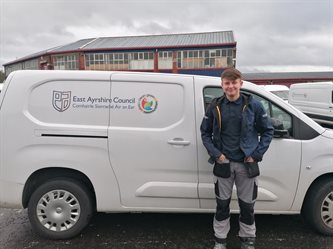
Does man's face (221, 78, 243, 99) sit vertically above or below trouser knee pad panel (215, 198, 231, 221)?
above

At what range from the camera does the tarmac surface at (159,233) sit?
3098 mm

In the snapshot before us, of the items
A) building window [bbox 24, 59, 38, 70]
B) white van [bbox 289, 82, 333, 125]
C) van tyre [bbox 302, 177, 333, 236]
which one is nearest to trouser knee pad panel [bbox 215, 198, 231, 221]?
van tyre [bbox 302, 177, 333, 236]

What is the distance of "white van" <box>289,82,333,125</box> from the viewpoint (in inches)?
357

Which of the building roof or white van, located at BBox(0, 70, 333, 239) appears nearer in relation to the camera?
white van, located at BBox(0, 70, 333, 239)

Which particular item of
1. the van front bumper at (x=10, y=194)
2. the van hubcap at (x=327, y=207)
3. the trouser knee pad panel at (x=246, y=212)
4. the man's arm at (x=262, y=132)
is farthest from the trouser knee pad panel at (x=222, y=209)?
the van front bumper at (x=10, y=194)

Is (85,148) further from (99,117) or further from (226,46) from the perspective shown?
(226,46)

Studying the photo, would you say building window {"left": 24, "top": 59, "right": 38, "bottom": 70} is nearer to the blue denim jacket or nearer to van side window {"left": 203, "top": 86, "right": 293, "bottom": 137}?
van side window {"left": 203, "top": 86, "right": 293, "bottom": 137}

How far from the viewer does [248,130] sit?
2680 millimetres

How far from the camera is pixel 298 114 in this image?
312cm

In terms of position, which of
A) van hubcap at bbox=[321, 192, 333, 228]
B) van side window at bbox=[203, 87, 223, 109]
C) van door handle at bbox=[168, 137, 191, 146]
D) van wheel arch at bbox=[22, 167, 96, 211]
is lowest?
van hubcap at bbox=[321, 192, 333, 228]

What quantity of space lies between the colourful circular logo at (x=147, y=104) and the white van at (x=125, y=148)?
1 centimetres

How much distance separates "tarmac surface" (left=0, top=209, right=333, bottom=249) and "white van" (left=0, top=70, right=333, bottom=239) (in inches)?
10.4

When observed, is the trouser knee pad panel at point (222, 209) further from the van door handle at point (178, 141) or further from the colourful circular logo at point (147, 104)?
the colourful circular logo at point (147, 104)

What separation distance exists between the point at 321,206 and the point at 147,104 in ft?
7.23
